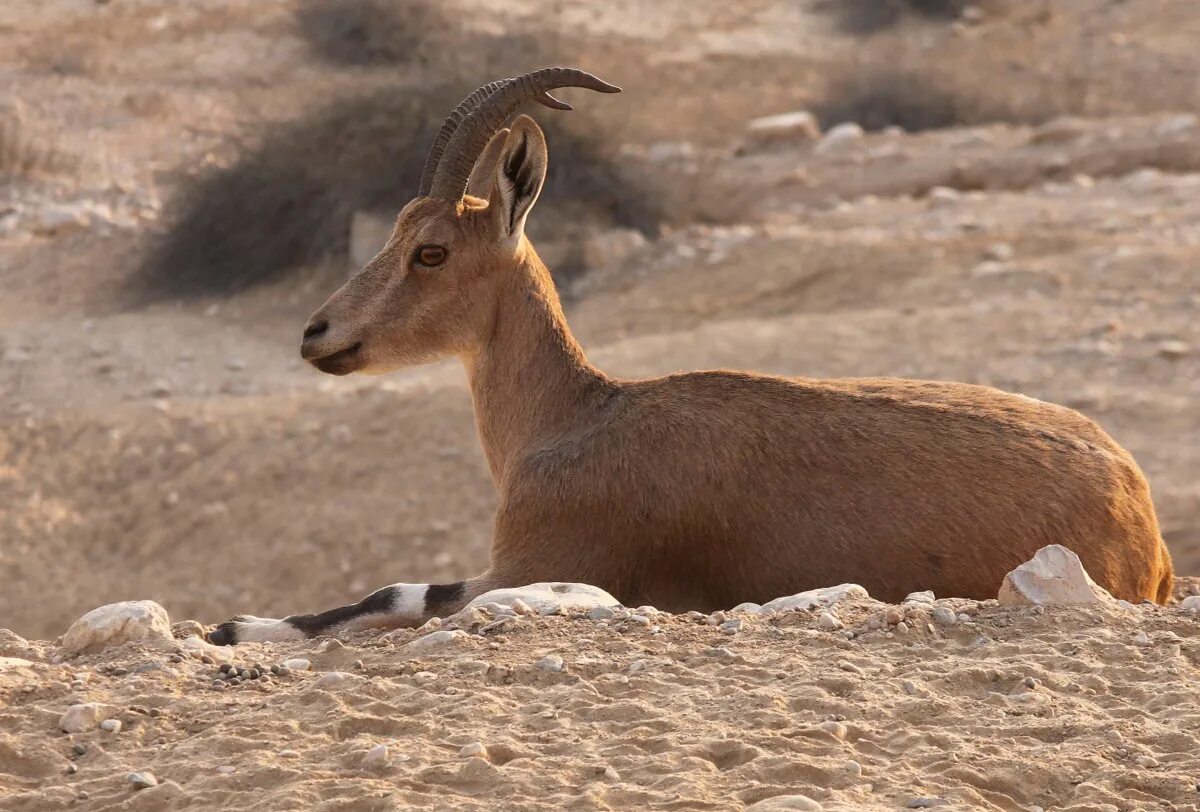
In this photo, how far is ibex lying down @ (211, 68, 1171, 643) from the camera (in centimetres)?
568

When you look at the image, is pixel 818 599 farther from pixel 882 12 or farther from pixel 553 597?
pixel 882 12

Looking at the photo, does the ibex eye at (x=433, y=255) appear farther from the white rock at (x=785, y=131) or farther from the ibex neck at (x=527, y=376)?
the white rock at (x=785, y=131)

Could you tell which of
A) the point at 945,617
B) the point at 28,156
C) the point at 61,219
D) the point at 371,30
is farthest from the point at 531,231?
the point at 945,617

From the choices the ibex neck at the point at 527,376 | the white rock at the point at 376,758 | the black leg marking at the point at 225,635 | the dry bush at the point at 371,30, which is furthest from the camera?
Answer: the dry bush at the point at 371,30

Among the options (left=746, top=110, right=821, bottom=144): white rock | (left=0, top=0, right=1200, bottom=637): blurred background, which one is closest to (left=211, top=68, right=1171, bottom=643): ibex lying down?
(left=0, top=0, right=1200, bottom=637): blurred background

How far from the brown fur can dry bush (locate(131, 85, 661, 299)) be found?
1034 centimetres

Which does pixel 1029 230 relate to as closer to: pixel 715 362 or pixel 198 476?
pixel 715 362

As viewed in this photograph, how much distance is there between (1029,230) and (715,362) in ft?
14.8

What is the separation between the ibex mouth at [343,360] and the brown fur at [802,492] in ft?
2.51

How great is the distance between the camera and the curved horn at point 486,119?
266 inches

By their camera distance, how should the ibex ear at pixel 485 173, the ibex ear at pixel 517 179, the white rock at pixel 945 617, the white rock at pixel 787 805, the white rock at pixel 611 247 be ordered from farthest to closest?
the white rock at pixel 611 247 < the ibex ear at pixel 485 173 < the ibex ear at pixel 517 179 < the white rock at pixel 945 617 < the white rock at pixel 787 805

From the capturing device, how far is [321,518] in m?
11.2

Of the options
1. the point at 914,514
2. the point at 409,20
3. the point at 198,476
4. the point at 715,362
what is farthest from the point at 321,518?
the point at 409,20

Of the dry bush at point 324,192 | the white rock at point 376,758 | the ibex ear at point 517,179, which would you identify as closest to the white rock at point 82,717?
the white rock at point 376,758
